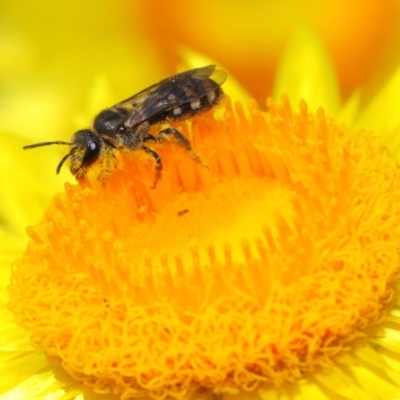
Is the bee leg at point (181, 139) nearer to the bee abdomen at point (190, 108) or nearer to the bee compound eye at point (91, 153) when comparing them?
the bee abdomen at point (190, 108)

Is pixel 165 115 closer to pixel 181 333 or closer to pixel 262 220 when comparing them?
pixel 262 220

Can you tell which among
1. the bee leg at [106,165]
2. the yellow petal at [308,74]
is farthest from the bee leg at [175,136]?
the yellow petal at [308,74]

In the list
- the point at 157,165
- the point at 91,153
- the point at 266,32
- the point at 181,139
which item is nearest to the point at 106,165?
the point at 91,153

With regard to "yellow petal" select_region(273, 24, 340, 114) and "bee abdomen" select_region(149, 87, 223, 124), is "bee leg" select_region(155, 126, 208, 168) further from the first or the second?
"yellow petal" select_region(273, 24, 340, 114)

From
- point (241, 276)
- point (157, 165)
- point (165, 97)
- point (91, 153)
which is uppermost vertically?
point (165, 97)

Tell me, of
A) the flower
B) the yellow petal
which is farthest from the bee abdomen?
the yellow petal

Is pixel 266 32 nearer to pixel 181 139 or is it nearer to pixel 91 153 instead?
pixel 181 139
